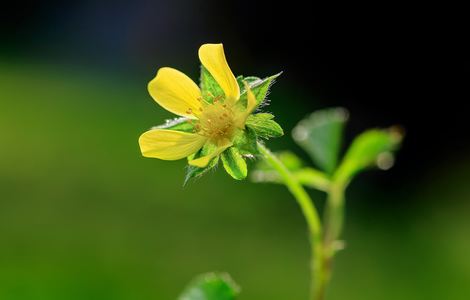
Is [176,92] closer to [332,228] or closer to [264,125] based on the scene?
[264,125]

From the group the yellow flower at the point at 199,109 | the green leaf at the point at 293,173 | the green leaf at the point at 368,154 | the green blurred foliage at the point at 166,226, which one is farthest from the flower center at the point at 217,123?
the green blurred foliage at the point at 166,226

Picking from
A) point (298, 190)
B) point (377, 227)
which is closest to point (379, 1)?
point (377, 227)

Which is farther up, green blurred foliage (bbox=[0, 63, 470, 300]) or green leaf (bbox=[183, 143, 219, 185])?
green blurred foliage (bbox=[0, 63, 470, 300])

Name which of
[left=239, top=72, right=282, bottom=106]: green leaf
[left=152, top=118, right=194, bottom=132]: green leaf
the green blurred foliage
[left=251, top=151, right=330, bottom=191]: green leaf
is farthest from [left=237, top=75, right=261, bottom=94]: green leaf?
the green blurred foliage

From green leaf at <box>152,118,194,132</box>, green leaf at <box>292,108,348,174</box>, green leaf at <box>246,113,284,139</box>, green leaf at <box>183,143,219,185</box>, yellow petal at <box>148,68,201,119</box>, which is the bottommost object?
green leaf at <box>183,143,219,185</box>

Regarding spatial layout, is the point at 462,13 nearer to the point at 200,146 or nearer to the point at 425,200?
the point at 425,200

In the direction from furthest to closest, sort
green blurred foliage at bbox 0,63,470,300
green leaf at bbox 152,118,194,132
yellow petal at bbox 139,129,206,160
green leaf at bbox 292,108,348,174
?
1. green blurred foliage at bbox 0,63,470,300
2. green leaf at bbox 292,108,348,174
3. green leaf at bbox 152,118,194,132
4. yellow petal at bbox 139,129,206,160

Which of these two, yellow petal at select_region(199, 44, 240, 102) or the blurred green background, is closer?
yellow petal at select_region(199, 44, 240, 102)

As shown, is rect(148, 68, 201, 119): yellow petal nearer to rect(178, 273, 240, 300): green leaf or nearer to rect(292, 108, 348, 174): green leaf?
rect(178, 273, 240, 300): green leaf
